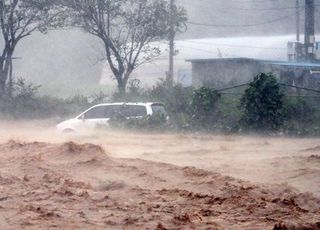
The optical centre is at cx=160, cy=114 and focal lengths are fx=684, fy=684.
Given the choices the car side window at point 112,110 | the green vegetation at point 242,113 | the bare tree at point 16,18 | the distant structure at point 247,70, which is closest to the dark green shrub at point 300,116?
the green vegetation at point 242,113

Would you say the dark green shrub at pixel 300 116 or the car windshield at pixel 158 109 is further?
the car windshield at pixel 158 109

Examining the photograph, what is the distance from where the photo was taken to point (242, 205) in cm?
1091

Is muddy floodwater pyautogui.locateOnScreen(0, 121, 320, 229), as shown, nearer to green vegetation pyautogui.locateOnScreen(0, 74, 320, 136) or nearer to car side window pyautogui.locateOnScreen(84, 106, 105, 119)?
green vegetation pyautogui.locateOnScreen(0, 74, 320, 136)

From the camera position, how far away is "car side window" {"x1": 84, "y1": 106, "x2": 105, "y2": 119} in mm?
25062

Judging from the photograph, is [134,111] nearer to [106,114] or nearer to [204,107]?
[106,114]

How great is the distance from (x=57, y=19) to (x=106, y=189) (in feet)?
68.2

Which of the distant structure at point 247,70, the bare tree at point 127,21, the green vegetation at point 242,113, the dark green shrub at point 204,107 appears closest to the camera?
the green vegetation at point 242,113

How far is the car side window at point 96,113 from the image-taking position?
82.2ft

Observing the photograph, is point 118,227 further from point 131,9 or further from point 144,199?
point 131,9

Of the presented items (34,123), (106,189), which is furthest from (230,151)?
(34,123)

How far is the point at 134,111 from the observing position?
25.1 m

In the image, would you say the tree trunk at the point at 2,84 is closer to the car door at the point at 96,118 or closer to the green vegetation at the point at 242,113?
the car door at the point at 96,118

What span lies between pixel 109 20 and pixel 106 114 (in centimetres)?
772

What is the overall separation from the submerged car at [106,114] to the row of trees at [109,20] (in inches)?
209
